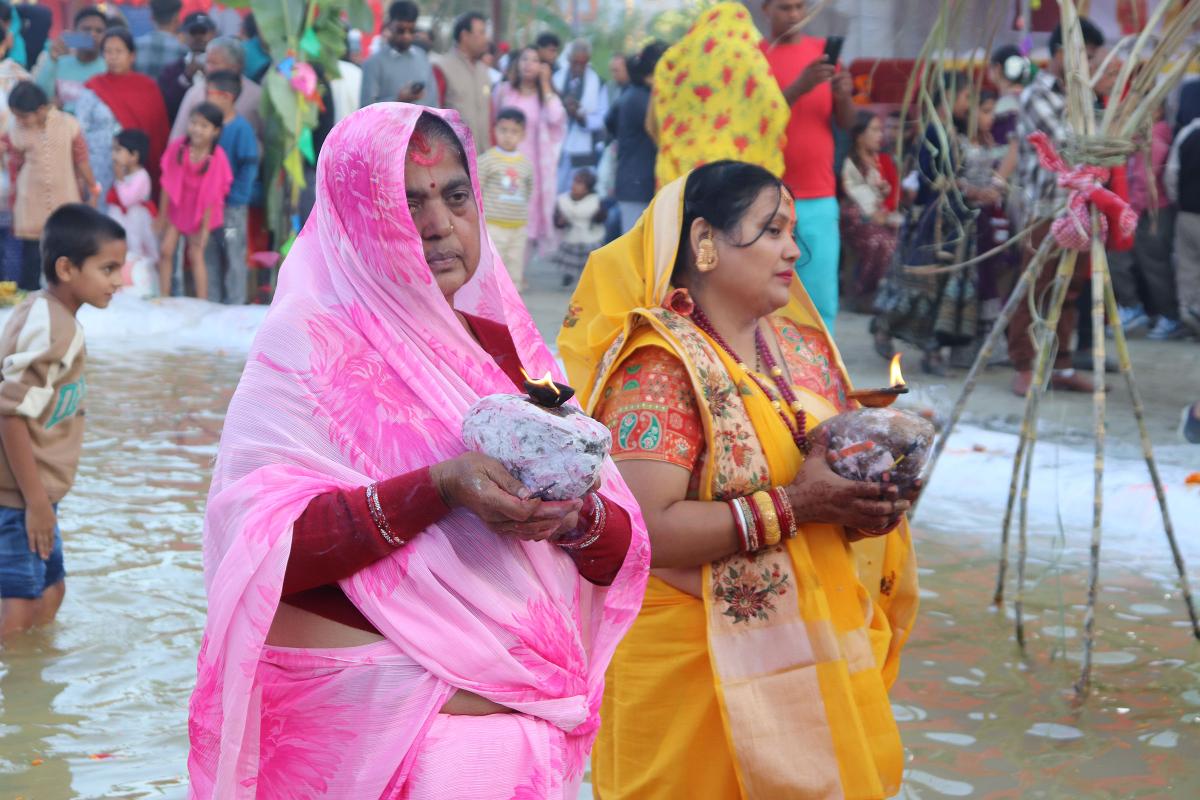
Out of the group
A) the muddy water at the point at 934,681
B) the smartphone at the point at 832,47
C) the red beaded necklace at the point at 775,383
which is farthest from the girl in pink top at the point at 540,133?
the red beaded necklace at the point at 775,383

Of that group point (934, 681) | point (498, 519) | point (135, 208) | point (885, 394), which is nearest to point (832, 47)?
point (934, 681)

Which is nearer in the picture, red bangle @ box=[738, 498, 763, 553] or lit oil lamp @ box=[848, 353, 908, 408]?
red bangle @ box=[738, 498, 763, 553]

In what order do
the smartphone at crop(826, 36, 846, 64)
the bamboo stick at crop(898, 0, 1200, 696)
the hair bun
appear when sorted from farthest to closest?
1. the hair bun
2. the smartphone at crop(826, 36, 846, 64)
3. the bamboo stick at crop(898, 0, 1200, 696)

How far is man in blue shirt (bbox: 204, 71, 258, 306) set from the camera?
11.9 metres

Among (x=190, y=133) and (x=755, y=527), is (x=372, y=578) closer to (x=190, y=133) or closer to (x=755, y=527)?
(x=755, y=527)

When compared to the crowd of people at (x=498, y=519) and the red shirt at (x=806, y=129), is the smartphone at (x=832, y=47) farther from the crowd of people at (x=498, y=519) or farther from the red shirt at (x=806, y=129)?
the crowd of people at (x=498, y=519)

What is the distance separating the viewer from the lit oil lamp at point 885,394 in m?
3.09

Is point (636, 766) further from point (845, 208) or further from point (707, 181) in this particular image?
point (845, 208)

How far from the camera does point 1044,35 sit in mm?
12133

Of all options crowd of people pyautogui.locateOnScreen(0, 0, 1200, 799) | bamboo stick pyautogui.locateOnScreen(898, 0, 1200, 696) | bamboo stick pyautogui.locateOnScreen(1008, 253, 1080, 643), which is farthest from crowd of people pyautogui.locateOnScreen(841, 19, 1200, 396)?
crowd of people pyautogui.locateOnScreen(0, 0, 1200, 799)

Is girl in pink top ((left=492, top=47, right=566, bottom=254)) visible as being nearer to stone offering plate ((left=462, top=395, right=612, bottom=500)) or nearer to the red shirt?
the red shirt

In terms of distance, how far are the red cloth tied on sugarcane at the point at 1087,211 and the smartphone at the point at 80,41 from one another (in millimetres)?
11055

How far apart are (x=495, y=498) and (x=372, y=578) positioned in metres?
0.25

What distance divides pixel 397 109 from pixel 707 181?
1009 mm
